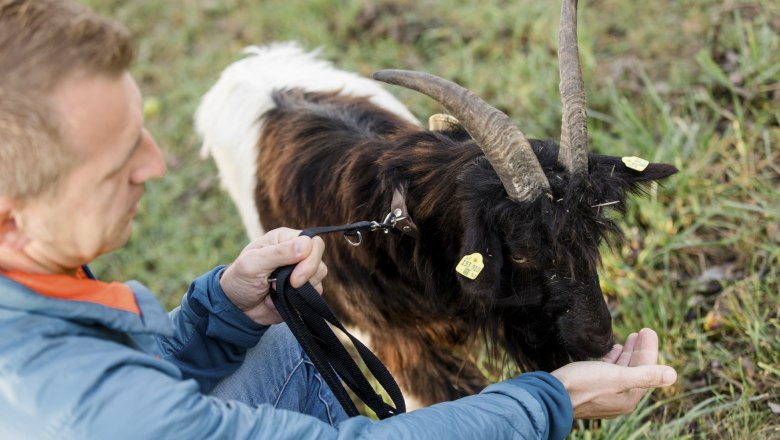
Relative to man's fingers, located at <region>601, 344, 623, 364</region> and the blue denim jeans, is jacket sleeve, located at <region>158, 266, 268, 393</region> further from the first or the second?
man's fingers, located at <region>601, 344, 623, 364</region>

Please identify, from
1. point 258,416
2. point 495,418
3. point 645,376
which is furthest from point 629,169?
point 258,416

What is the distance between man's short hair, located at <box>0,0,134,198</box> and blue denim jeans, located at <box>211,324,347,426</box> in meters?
1.18

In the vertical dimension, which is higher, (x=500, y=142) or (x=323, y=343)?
(x=500, y=142)

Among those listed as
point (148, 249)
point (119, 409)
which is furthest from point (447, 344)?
point (148, 249)

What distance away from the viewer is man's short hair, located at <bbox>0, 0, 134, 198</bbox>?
4.92ft

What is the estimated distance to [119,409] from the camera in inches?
61.9

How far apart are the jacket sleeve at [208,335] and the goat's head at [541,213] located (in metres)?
0.79

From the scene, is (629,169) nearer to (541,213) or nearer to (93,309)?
(541,213)

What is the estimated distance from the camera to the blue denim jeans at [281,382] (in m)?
2.58

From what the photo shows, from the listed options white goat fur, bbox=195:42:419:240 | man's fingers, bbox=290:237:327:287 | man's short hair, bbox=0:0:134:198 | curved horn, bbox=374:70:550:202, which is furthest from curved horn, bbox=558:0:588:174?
man's short hair, bbox=0:0:134:198

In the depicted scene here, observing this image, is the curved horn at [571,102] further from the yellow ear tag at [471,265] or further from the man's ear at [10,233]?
the man's ear at [10,233]

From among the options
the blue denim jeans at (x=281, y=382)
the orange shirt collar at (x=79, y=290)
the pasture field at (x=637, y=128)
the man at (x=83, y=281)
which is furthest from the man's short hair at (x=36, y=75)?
the pasture field at (x=637, y=128)

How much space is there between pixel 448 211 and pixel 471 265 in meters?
0.37

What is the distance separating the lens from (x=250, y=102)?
4355 mm
